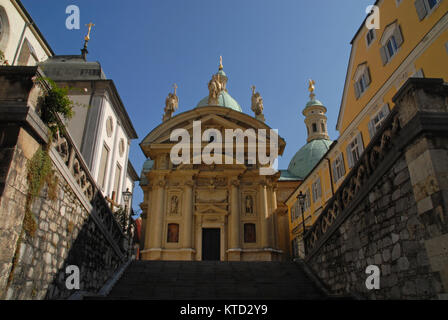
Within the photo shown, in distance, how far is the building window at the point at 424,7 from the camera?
40.3ft

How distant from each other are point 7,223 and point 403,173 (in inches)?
283

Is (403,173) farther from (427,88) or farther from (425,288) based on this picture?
(425,288)

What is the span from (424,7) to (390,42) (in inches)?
105

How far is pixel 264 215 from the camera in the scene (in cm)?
2444

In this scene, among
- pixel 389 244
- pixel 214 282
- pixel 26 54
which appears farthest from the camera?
pixel 26 54

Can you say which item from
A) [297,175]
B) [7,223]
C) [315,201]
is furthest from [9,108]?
[297,175]

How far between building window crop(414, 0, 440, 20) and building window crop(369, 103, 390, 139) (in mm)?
3917

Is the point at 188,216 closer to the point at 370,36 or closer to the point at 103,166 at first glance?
the point at 103,166

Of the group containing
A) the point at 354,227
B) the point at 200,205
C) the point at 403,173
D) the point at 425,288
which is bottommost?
the point at 425,288

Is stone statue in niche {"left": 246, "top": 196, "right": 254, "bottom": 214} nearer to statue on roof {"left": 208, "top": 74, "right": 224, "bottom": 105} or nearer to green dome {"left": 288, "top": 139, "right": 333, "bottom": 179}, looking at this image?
statue on roof {"left": 208, "top": 74, "right": 224, "bottom": 105}

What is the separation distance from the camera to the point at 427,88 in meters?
6.27

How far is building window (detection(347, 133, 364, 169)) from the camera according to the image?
708 inches
